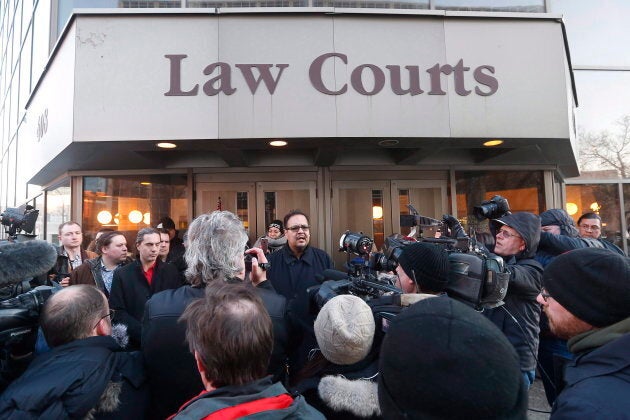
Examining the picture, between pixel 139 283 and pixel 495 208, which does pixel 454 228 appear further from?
pixel 139 283

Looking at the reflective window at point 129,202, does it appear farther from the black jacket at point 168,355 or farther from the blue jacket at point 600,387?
the blue jacket at point 600,387

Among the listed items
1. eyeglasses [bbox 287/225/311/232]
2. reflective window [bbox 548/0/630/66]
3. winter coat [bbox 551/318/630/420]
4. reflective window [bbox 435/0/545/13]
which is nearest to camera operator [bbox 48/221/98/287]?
eyeglasses [bbox 287/225/311/232]

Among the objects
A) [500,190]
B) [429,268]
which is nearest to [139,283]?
[429,268]

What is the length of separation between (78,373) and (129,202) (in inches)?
231

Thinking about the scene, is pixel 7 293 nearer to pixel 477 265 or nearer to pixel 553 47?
pixel 477 265

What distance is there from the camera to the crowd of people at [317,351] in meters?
0.70

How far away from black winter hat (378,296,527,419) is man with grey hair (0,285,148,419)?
3.94 feet

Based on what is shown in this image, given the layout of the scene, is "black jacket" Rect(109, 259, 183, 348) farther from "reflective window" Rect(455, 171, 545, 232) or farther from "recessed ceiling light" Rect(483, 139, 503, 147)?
"reflective window" Rect(455, 171, 545, 232)

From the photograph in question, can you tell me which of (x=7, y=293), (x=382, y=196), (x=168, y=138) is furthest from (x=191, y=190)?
(x=7, y=293)

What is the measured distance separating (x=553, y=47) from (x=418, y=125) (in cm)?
206

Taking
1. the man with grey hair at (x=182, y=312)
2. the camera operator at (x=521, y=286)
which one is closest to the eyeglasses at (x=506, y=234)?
the camera operator at (x=521, y=286)

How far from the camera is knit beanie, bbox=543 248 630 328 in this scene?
137 cm

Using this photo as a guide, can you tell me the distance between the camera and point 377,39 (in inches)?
188

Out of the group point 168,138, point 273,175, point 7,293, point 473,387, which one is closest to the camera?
point 473,387
